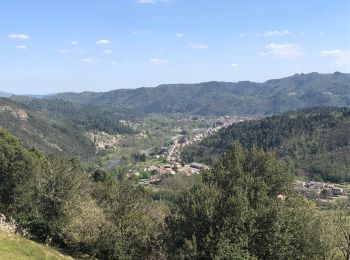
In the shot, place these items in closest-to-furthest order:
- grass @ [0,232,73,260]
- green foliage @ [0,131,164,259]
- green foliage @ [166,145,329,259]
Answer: grass @ [0,232,73,260]
green foliage @ [166,145,329,259]
green foliage @ [0,131,164,259]

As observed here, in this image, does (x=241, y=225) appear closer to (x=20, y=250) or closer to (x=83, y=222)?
(x=83, y=222)

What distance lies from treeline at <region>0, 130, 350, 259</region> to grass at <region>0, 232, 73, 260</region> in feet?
23.7

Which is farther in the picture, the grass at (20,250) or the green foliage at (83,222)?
the green foliage at (83,222)

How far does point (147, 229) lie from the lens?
48062 mm

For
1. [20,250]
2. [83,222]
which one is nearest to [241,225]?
[83,222]

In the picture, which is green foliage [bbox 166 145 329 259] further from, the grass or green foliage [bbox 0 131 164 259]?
the grass

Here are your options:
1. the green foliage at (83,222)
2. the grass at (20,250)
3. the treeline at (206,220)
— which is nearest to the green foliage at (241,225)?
the treeline at (206,220)

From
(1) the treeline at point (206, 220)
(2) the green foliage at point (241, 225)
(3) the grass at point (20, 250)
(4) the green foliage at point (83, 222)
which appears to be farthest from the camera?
(4) the green foliage at point (83, 222)

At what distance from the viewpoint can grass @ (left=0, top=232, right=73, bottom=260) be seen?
35.0m

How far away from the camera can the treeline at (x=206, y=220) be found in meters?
39.3

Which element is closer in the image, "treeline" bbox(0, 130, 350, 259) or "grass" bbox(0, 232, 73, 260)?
"grass" bbox(0, 232, 73, 260)

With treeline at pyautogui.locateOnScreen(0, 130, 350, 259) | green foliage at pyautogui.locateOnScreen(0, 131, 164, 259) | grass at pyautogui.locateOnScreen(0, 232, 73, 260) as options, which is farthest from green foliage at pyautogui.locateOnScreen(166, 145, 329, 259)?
grass at pyautogui.locateOnScreen(0, 232, 73, 260)

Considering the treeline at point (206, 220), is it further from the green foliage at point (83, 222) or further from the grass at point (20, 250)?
the grass at point (20, 250)

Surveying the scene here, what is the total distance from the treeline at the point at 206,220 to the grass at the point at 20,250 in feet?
23.7
